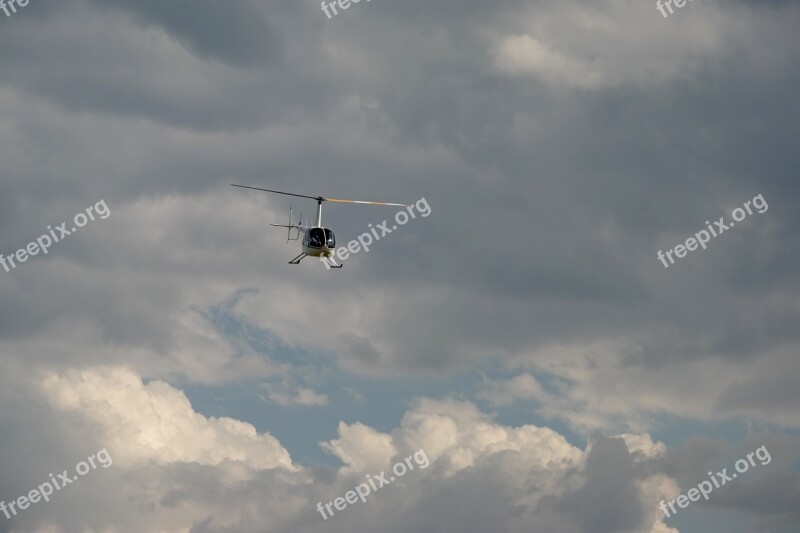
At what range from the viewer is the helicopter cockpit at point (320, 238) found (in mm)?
120625

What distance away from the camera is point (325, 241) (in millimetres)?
120812

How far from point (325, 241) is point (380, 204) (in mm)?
8538

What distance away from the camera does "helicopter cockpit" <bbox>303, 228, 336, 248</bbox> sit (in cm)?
12062

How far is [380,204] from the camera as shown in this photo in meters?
124

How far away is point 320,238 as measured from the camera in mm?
120688

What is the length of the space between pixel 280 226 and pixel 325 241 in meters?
6.69

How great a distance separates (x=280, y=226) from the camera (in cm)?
12362

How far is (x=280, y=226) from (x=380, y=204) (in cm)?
1262
